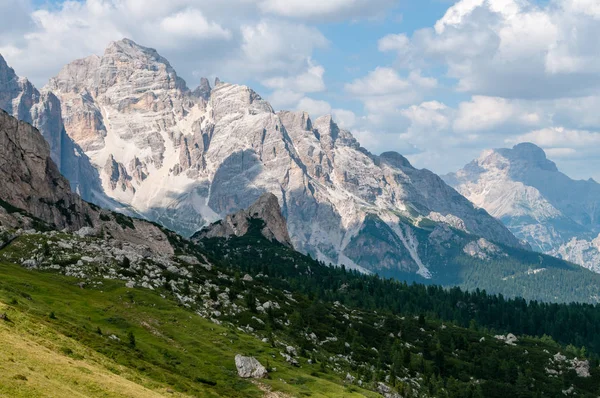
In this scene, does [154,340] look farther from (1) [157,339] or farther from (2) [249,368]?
(2) [249,368]

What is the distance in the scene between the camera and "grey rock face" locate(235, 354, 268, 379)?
107188mm

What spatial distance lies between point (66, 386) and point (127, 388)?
30.1 feet

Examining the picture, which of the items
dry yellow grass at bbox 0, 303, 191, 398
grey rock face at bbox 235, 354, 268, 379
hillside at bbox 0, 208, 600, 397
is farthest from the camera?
grey rock face at bbox 235, 354, 268, 379

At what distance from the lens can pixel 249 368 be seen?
108 metres

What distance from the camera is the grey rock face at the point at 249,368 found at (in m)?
107

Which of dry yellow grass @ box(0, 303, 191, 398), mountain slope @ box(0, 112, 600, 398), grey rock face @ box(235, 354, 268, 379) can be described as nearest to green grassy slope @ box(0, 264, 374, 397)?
dry yellow grass @ box(0, 303, 191, 398)

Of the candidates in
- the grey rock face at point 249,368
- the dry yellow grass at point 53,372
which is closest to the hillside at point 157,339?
the dry yellow grass at point 53,372

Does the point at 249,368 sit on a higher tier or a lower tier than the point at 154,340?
higher

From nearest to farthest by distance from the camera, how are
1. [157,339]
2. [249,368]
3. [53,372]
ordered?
[53,372] < [249,368] < [157,339]

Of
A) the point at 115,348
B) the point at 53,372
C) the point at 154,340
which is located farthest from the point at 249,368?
the point at 53,372

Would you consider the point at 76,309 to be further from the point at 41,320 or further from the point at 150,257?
the point at 150,257

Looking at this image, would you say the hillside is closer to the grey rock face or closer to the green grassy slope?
the green grassy slope

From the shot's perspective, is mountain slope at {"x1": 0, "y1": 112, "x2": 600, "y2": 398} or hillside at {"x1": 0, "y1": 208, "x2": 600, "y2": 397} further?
hillside at {"x1": 0, "y1": 208, "x2": 600, "y2": 397}

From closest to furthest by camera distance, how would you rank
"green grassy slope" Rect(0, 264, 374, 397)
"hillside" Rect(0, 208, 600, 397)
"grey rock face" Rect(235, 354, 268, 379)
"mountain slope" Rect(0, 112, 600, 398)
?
"green grassy slope" Rect(0, 264, 374, 397) < "mountain slope" Rect(0, 112, 600, 398) < "hillside" Rect(0, 208, 600, 397) < "grey rock face" Rect(235, 354, 268, 379)
